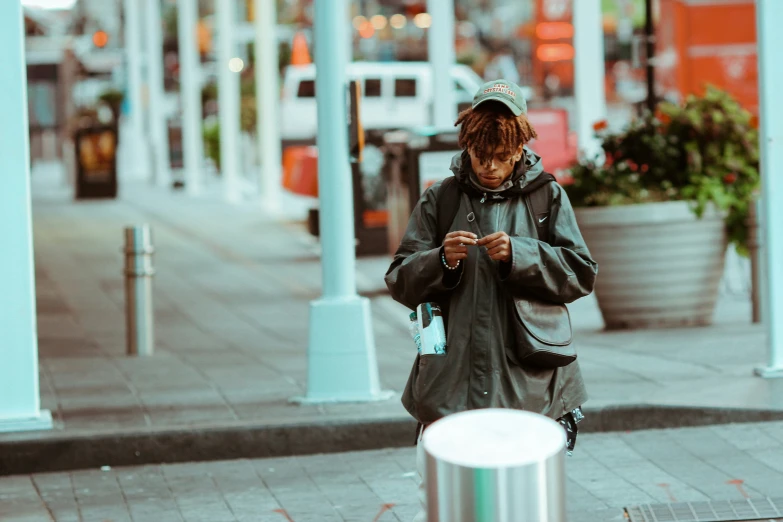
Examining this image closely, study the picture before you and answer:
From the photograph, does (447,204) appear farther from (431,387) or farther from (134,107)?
(134,107)

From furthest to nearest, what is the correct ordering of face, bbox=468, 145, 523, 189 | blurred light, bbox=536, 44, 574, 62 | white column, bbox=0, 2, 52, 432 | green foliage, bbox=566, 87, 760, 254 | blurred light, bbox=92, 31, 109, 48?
blurred light, bbox=92, 31, 109, 48 → blurred light, bbox=536, 44, 574, 62 → green foliage, bbox=566, 87, 760, 254 → white column, bbox=0, 2, 52, 432 → face, bbox=468, 145, 523, 189

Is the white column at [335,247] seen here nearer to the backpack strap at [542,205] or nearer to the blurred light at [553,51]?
the backpack strap at [542,205]

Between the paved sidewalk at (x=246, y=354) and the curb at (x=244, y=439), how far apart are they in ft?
0.08

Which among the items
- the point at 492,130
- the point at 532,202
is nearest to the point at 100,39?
the point at 532,202

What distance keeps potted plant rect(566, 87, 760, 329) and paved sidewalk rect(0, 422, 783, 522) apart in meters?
2.66

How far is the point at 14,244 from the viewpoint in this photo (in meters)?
7.22

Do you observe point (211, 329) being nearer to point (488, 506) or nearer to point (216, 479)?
point (216, 479)

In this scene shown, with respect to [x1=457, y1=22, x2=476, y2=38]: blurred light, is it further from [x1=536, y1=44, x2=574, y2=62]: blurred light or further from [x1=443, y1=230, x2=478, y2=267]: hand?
[x1=443, y1=230, x2=478, y2=267]: hand

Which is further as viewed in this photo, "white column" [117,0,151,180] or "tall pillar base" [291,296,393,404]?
"white column" [117,0,151,180]

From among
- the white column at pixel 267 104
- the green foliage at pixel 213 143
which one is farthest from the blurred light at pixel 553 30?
the white column at pixel 267 104

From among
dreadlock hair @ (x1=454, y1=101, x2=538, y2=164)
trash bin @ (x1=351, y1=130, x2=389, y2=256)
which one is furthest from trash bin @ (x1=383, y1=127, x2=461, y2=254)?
dreadlock hair @ (x1=454, y1=101, x2=538, y2=164)

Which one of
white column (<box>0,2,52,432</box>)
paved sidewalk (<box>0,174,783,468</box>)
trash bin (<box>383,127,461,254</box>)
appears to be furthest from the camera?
trash bin (<box>383,127,461,254</box>)

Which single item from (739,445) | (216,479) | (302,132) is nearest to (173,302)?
(216,479)

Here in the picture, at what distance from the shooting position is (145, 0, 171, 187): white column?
3123 centimetres
